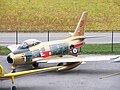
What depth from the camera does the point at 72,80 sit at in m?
19.8

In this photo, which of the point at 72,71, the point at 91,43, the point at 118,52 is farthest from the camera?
the point at 91,43

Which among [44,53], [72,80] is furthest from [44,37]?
[72,80]

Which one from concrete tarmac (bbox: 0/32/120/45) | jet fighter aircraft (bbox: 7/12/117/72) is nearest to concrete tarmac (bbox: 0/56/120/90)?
jet fighter aircraft (bbox: 7/12/117/72)

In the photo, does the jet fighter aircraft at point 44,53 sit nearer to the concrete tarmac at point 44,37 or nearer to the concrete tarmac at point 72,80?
the concrete tarmac at point 72,80

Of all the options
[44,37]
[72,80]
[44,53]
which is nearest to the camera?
[72,80]

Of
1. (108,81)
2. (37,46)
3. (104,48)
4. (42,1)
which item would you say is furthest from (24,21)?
(108,81)

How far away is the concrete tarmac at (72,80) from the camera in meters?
18.3

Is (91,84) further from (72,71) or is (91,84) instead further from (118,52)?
(118,52)

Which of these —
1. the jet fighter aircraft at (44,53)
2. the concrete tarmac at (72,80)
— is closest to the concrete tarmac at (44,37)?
the jet fighter aircraft at (44,53)

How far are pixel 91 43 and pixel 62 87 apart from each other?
53.7 ft

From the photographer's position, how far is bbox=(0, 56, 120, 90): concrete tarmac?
18.3 m

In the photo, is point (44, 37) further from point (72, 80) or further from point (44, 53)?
point (72, 80)

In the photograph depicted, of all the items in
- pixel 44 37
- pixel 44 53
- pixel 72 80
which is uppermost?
pixel 44 53

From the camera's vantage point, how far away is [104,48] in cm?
3100
